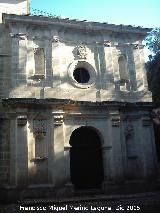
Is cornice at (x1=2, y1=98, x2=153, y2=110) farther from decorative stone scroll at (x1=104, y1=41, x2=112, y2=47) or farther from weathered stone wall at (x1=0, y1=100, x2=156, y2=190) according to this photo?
decorative stone scroll at (x1=104, y1=41, x2=112, y2=47)

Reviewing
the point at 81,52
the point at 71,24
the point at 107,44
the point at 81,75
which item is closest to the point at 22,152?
the point at 81,75

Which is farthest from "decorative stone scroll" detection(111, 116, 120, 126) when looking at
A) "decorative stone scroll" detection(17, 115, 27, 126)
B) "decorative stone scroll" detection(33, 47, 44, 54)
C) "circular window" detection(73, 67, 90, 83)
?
"decorative stone scroll" detection(33, 47, 44, 54)

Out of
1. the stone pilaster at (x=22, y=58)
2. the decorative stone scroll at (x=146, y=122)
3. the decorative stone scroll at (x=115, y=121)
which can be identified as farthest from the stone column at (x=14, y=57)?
the decorative stone scroll at (x=146, y=122)

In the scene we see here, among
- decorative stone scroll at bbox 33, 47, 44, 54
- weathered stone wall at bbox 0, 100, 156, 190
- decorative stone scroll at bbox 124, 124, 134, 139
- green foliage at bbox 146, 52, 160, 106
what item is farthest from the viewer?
green foliage at bbox 146, 52, 160, 106

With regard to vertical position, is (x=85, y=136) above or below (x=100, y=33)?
below

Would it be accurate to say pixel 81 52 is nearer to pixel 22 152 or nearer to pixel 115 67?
pixel 115 67

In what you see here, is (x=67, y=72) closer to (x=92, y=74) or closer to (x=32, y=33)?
(x=92, y=74)

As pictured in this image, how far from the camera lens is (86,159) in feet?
45.7

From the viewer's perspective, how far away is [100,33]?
50.5 ft

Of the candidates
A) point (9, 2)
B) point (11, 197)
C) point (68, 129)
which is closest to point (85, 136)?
point (68, 129)

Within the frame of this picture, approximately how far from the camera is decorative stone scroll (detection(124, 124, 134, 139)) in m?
14.3

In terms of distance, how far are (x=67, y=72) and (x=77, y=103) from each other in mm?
1735

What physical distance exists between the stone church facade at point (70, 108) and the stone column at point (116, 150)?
1.8 inches

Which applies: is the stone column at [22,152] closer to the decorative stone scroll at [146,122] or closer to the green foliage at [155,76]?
the decorative stone scroll at [146,122]
